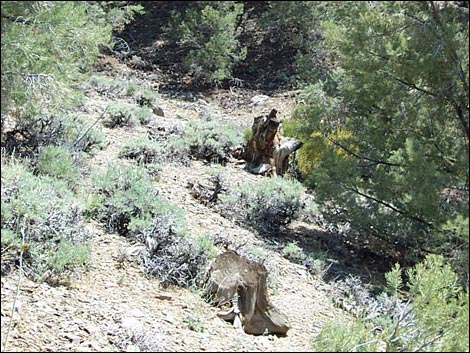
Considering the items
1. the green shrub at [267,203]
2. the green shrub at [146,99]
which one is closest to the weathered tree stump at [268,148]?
the green shrub at [267,203]

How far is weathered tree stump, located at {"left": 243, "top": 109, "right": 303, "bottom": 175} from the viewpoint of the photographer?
26.9 feet

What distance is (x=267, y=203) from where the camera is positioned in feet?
22.2

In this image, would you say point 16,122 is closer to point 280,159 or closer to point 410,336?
point 280,159

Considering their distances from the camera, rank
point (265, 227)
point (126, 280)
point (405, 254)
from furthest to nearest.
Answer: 1. point (265, 227)
2. point (405, 254)
3. point (126, 280)

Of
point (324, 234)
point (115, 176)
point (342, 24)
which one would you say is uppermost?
point (342, 24)

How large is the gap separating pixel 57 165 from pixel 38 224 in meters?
1.22

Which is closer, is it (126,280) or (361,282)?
(126,280)

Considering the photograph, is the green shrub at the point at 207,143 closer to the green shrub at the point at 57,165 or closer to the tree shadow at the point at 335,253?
the tree shadow at the point at 335,253

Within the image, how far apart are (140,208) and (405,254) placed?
2.52 m

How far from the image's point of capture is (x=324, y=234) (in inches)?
268

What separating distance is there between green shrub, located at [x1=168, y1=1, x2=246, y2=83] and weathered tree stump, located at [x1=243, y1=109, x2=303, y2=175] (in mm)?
4839

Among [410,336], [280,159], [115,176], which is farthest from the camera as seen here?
[280,159]

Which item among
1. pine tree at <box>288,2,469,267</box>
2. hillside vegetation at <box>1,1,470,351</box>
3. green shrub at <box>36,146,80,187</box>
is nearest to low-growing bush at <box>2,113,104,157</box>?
hillside vegetation at <box>1,1,470,351</box>

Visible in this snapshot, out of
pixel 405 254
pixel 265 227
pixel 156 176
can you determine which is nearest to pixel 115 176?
pixel 156 176
